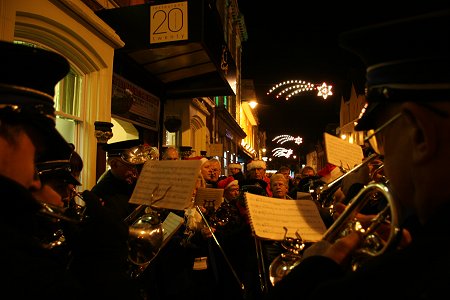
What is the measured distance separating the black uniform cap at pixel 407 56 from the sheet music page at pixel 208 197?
3.05 metres

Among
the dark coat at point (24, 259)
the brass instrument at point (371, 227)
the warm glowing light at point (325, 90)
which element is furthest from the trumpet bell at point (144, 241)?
the warm glowing light at point (325, 90)

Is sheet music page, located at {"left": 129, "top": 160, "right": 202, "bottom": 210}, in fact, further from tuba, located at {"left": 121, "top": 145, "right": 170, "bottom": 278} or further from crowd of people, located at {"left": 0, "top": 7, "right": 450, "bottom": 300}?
crowd of people, located at {"left": 0, "top": 7, "right": 450, "bottom": 300}

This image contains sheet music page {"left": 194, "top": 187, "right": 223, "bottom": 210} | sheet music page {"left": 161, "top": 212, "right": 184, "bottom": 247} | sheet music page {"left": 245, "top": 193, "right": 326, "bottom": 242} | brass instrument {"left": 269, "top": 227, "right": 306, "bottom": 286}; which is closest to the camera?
brass instrument {"left": 269, "top": 227, "right": 306, "bottom": 286}

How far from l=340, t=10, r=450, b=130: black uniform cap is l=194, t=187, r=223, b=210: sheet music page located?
3053 mm

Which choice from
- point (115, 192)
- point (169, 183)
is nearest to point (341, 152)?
point (169, 183)

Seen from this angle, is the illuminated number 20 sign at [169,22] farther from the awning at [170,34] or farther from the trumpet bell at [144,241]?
the trumpet bell at [144,241]

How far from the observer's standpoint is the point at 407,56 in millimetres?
1075

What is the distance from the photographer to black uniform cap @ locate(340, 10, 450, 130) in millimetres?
1005

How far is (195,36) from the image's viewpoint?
6344 millimetres

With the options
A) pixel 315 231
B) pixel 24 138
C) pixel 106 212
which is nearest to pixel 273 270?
pixel 315 231

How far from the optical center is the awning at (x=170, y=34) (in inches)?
246

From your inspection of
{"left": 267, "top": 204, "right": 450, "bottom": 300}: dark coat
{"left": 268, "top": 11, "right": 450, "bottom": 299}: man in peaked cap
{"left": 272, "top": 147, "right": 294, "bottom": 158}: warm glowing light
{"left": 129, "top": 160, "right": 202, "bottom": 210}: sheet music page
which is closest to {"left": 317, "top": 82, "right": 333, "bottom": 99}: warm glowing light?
{"left": 129, "top": 160, "right": 202, "bottom": 210}: sheet music page

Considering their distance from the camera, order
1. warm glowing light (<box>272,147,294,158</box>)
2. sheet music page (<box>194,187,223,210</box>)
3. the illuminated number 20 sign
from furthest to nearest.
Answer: warm glowing light (<box>272,147,294,158</box>) < the illuminated number 20 sign < sheet music page (<box>194,187,223,210</box>)

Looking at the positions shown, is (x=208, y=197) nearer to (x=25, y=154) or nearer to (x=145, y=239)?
(x=145, y=239)
